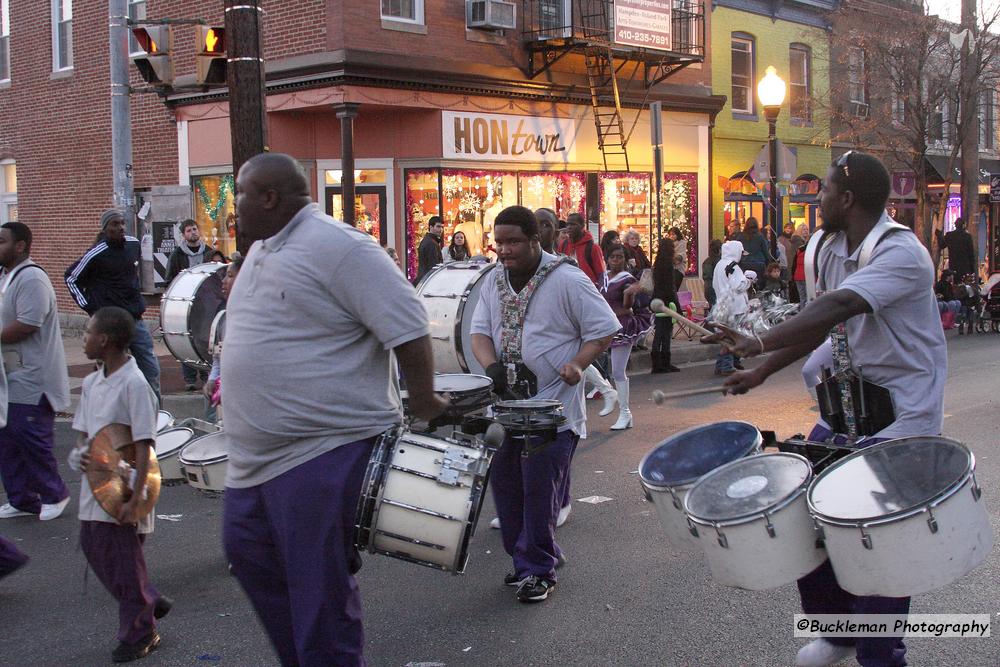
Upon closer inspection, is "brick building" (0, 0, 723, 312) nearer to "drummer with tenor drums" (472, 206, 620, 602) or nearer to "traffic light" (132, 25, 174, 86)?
"traffic light" (132, 25, 174, 86)

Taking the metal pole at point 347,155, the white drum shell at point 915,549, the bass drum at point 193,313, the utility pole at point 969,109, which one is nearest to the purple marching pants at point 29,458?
the bass drum at point 193,313

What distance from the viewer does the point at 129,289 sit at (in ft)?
33.2

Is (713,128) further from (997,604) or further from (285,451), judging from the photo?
(285,451)

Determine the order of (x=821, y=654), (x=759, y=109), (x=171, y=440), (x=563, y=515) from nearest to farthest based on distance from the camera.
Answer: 1. (x=821, y=654)
2. (x=171, y=440)
3. (x=563, y=515)
4. (x=759, y=109)

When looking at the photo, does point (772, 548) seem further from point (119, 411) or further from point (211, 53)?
point (211, 53)

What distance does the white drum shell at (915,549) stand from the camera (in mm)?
3492

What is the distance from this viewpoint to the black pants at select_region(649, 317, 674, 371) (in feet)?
50.2

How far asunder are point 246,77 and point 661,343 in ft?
24.9

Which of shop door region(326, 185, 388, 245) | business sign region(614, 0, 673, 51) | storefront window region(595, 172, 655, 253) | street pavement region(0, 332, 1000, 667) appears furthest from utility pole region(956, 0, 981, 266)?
street pavement region(0, 332, 1000, 667)

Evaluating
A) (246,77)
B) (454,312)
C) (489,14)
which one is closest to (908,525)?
(454,312)

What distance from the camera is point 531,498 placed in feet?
18.3

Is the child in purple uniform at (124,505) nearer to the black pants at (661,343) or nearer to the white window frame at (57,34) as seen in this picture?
the black pants at (661,343)

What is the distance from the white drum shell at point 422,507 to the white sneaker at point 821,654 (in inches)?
61.3

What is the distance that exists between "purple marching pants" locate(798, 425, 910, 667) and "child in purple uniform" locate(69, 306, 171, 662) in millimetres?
2937
